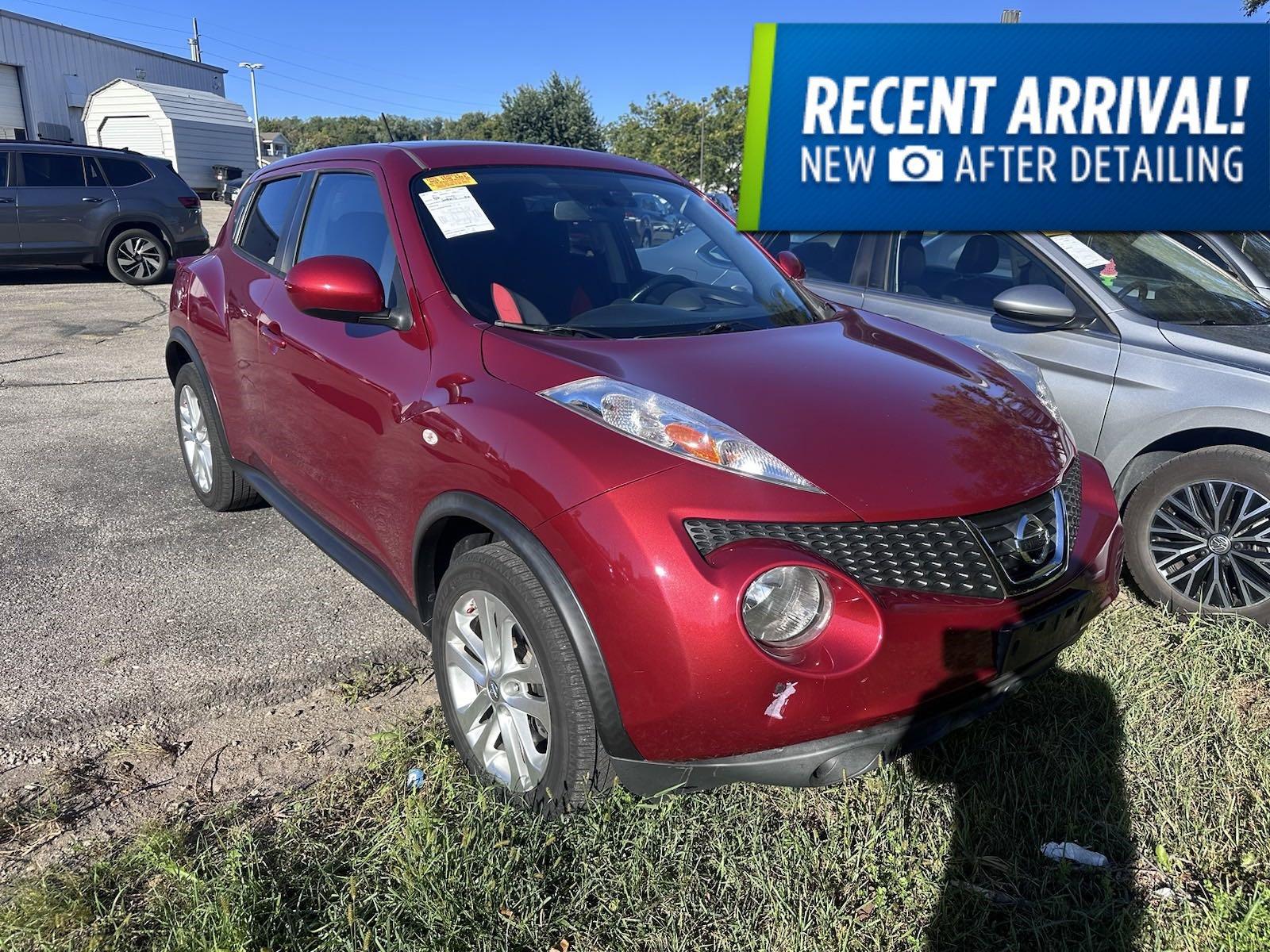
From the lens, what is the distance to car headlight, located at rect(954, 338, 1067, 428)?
3002mm

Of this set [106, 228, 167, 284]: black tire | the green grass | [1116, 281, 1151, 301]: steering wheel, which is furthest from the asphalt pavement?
[106, 228, 167, 284]: black tire

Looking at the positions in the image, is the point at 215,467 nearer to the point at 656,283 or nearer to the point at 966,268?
the point at 656,283

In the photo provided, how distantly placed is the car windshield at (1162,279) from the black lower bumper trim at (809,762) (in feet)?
7.74

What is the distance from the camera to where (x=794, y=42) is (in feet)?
19.8

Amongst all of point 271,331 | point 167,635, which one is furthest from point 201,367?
point 167,635

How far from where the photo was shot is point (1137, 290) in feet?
12.6

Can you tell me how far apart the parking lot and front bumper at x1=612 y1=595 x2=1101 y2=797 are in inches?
44.0

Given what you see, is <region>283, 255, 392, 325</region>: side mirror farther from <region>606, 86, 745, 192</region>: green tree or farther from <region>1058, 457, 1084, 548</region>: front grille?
<region>606, 86, 745, 192</region>: green tree

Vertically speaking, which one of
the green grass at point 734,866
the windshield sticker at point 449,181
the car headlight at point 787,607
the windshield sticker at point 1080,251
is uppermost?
the windshield sticker at point 449,181

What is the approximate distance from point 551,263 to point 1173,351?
237 centimetres

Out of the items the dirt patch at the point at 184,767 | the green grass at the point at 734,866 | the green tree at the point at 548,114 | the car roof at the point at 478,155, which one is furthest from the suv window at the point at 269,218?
the green tree at the point at 548,114

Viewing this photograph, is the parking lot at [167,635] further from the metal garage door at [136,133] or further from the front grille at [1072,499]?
A: the metal garage door at [136,133]

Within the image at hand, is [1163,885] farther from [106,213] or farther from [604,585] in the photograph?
[106,213]

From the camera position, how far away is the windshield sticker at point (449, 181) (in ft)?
10.0
